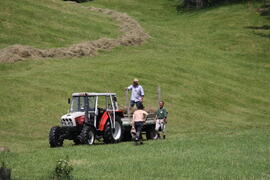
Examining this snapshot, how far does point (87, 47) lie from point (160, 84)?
33.0 ft

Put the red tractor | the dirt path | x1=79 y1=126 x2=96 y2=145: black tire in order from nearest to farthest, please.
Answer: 1. x1=79 y1=126 x2=96 y2=145: black tire
2. the red tractor
3. the dirt path

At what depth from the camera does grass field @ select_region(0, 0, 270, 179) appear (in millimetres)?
19391

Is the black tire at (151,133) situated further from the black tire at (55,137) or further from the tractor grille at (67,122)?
the black tire at (55,137)

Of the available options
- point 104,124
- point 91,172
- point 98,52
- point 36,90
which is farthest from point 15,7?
point 91,172

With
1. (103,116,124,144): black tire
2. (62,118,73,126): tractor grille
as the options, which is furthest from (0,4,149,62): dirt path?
(62,118,73,126): tractor grille

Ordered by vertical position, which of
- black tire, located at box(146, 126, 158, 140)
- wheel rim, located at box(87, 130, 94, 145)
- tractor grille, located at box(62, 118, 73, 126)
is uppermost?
tractor grille, located at box(62, 118, 73, 126)

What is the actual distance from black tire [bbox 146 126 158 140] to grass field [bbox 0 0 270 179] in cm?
140

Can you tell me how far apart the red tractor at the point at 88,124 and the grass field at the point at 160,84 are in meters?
1.14

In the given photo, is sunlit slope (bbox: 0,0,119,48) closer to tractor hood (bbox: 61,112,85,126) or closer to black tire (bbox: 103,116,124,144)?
black tire (bbox: 103,116,124,144)

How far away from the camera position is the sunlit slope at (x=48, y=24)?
2111 inches

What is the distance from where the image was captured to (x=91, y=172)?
17531 mm

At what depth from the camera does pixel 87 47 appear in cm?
5416

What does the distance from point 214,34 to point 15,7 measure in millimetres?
25623

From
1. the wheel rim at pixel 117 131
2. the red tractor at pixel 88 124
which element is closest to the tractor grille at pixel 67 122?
the red tractor at pixel 88 124
